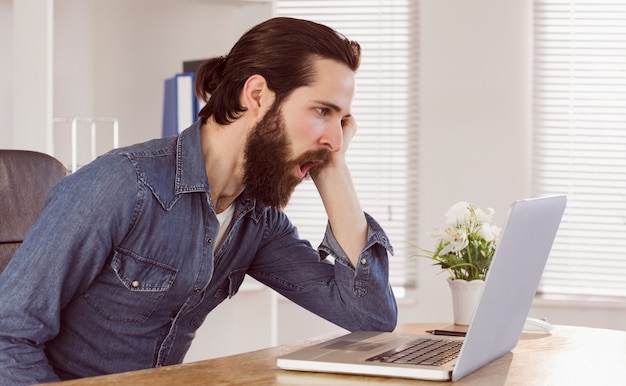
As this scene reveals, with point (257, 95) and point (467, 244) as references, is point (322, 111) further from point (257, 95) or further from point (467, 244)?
point (467, 244)

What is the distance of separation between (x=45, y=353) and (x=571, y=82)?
2830mm

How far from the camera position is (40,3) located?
284 cm

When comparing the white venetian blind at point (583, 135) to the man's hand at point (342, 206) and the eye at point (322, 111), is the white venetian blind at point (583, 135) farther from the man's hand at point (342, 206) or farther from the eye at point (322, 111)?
the eye at point (322, 111)

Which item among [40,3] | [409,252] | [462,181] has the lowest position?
[409,252]

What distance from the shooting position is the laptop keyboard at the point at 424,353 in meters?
1.35

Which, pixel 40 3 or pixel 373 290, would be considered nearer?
pixel 373 290

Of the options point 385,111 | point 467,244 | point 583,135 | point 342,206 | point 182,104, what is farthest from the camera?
point 385,111

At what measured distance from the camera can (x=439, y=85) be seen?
3924 millimetres

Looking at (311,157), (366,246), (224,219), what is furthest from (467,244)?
(224,219)

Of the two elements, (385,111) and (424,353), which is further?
(385,111)

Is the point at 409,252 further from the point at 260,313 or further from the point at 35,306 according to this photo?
the point at 35,306

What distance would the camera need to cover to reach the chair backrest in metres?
1.89

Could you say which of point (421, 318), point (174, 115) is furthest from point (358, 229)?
point (421, 318)

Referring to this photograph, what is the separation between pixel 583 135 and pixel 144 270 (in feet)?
8.86
